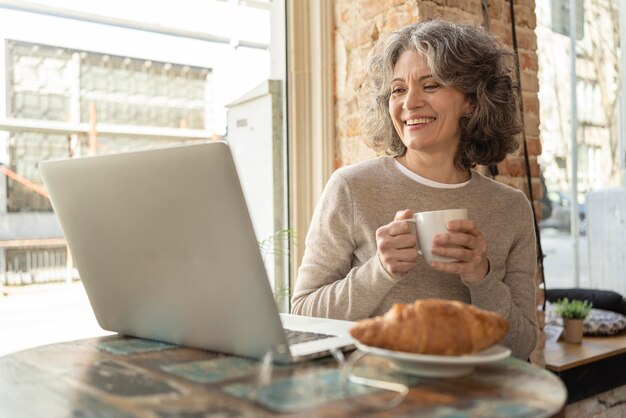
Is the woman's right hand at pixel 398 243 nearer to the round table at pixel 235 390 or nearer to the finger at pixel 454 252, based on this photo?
the finger at pixel 454 252

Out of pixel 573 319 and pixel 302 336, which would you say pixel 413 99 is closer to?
pixel 302 336

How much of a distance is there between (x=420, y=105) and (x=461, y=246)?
518mm

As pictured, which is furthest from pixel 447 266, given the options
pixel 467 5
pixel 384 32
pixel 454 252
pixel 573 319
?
pixel 573 319

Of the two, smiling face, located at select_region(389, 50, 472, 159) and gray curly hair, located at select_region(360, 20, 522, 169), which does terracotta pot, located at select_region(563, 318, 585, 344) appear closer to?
gray curly hair, located at select_region(360, 20, 522, 169)

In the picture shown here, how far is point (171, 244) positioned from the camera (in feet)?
2.79

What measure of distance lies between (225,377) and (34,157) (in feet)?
4.23

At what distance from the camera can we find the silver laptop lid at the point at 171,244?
2.53 ft

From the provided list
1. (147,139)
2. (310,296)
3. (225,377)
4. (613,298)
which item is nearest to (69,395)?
(225,377)

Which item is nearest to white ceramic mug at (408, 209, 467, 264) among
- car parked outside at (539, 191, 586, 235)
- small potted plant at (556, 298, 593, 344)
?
small potted plant at (556, 298, 593, 344)

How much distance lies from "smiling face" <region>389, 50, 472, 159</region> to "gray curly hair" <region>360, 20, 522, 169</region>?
0.03 metres

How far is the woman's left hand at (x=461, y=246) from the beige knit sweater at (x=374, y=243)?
258mm

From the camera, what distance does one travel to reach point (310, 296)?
4.60 feet

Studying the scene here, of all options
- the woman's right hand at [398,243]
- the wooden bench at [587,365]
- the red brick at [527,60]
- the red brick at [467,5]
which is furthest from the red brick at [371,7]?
the wooden bench at [587,365]

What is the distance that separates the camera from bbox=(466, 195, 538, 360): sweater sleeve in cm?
127
